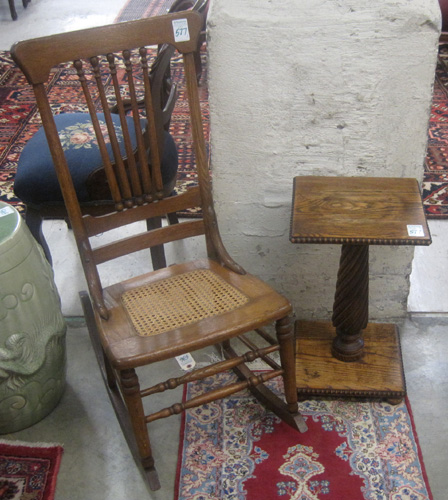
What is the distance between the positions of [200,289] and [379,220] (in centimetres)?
53

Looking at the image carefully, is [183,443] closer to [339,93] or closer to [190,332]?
[190,332]

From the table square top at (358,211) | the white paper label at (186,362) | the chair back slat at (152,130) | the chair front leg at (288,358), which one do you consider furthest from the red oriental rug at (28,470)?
the table square top at (358,211)

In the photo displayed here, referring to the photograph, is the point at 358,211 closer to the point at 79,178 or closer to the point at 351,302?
the point at 351,302

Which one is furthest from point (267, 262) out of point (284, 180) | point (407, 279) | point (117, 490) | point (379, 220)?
point (117, 490)

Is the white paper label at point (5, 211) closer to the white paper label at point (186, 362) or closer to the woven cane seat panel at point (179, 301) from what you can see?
the woven cane seat panel at point (179, 301)

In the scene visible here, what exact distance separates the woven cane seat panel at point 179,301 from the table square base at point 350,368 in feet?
1.48

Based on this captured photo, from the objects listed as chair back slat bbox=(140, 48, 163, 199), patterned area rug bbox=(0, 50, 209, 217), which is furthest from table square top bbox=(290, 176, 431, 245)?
patterned area rug bbox=(0, 50, 209, 217)

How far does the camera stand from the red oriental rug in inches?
71.0

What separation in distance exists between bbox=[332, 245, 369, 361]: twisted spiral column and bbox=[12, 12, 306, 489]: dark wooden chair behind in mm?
253

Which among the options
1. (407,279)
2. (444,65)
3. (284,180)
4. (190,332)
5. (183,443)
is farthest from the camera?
(444,65)

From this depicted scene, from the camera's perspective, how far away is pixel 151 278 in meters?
1.92

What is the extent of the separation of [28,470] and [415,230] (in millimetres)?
1290

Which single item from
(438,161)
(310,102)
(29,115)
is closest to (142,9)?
(29,115)

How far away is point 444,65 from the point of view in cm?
444
